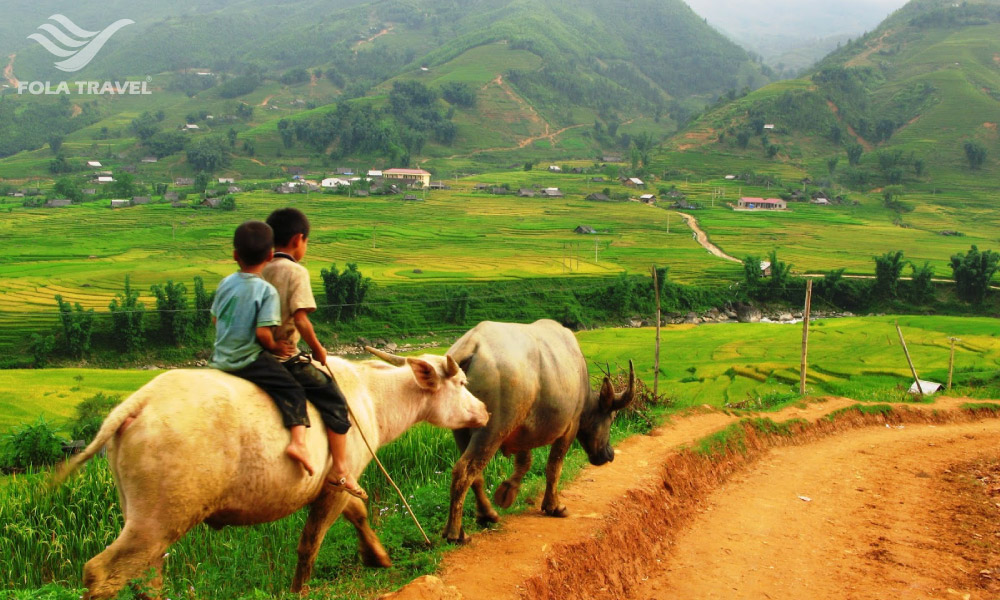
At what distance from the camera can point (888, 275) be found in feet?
136

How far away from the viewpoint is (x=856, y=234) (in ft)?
189

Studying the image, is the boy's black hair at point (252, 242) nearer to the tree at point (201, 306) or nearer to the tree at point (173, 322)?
the tree at point (173, 322)

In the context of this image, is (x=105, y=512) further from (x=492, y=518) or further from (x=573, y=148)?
(x=573, y=148)

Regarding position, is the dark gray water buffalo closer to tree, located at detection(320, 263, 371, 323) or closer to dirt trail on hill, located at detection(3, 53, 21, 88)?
tree, located at detection(320, 263, 371, 323)

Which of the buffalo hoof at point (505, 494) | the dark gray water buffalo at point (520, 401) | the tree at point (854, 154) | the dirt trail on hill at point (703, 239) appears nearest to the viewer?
the dark gray water buffalo at point (520, 401)

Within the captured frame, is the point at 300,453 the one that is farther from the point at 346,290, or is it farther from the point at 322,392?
the point at 346,290

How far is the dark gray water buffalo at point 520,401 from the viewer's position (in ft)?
19.4

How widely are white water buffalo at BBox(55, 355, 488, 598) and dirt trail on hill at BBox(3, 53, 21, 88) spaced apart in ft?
581

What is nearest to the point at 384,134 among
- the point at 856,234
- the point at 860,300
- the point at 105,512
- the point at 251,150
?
the point at 251,150

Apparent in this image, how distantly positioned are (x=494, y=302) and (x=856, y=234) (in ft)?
111

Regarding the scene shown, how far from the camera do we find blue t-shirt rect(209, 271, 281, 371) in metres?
4.23

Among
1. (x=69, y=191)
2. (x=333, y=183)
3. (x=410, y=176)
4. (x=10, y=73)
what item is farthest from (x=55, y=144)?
(x=10, y=73)

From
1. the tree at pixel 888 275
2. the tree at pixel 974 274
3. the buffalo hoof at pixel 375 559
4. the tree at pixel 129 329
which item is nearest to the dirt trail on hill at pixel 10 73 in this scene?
the tree at pixel 129 329

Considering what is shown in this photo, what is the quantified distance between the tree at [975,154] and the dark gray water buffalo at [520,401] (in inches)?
3292
